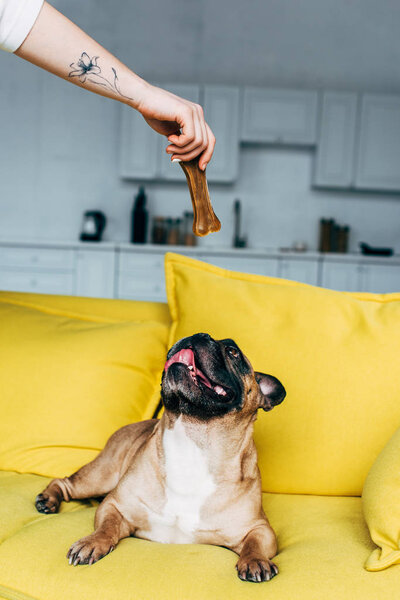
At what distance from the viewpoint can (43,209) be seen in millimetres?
5816

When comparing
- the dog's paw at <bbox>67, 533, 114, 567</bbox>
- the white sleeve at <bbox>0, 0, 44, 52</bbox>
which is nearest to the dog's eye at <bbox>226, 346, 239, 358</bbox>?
the dog's paw at <bbox>67, 533, 114, 567</bbox>

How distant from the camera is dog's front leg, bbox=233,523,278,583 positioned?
3.46 feet

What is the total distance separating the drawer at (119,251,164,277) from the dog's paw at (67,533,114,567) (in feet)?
13.0

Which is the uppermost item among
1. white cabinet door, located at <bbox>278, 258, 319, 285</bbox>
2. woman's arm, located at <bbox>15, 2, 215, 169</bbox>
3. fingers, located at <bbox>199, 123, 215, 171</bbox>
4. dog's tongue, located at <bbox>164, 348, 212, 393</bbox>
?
woman's arm, located at <bbox>15, 2, 215, 169</bbox>

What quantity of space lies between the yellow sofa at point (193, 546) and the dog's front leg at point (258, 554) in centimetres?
2

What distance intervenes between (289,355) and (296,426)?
0.18 metres

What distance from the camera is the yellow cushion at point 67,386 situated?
5.03 feet

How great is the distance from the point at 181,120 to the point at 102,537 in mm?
807

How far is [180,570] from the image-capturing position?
1034 mm

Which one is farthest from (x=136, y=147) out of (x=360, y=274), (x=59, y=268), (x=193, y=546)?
(x=193, y=546)

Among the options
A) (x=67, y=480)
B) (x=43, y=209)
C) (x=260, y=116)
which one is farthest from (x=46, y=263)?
(x=67, y=480)

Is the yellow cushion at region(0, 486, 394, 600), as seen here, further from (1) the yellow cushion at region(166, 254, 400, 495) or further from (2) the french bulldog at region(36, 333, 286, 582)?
(1) the yellow cushion at region(166, 254, 400, 495)

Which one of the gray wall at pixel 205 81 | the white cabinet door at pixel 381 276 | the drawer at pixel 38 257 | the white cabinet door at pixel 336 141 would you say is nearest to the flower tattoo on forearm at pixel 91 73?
the drawer at pixel 38 257

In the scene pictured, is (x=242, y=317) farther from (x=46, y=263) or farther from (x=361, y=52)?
(x=361, y=52)
